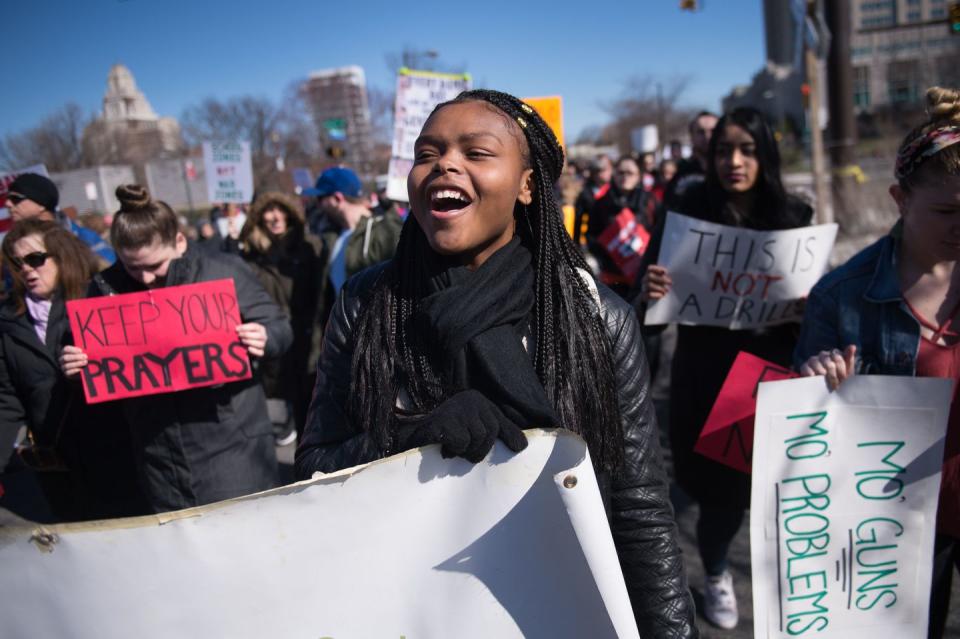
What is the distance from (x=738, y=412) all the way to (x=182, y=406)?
6.75ft

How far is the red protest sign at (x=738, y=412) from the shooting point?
Answer: 2041 mm

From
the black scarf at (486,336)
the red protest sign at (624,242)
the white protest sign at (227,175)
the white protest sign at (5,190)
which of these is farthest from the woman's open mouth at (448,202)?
the white protest sign at (227,175)

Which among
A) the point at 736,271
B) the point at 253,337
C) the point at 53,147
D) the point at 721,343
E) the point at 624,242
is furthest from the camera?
the point at 53,147

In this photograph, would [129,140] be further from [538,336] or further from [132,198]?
[538,336]

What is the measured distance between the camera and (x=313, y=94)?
136 ft

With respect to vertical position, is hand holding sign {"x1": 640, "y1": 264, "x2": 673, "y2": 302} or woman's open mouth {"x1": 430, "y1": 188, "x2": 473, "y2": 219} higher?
woman's open mouth {"x1": 430, "y1": 188, "x2": 473, "y2": 219}

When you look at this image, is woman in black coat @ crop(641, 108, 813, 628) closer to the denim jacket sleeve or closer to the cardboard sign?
the denim jacket sleeve

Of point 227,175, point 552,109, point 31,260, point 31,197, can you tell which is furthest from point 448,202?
point 227,175

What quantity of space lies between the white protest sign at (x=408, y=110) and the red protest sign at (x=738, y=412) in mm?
3045

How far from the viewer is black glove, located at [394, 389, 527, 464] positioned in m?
1.21

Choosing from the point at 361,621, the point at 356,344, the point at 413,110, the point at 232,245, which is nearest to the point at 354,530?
the point at 361,621

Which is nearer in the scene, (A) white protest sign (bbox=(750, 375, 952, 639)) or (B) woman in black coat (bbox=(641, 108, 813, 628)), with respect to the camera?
(A) white protest sign (bbox=(750, 375, 952, 639))

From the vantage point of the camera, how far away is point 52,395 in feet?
9.26

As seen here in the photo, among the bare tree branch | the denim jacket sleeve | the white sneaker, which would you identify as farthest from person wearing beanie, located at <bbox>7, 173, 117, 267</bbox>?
the bare tree branch
